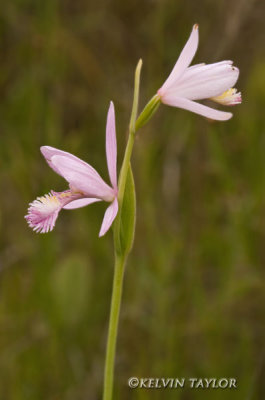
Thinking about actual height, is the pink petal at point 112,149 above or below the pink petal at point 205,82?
below

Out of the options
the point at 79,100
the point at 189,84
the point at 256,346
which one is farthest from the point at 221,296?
the point at 79,100

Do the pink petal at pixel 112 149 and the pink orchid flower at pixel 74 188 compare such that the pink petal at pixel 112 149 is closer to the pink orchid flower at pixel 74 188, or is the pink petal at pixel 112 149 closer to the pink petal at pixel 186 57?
the pink orchid flower at pixel 74 188

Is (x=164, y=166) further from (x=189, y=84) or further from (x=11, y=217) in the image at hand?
(x=189, y=84)

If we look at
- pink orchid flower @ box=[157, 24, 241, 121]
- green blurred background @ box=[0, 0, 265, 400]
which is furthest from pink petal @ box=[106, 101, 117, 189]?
green blurred background @ box=[0, 0, 265, 400]

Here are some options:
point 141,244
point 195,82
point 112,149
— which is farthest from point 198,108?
point 141,244

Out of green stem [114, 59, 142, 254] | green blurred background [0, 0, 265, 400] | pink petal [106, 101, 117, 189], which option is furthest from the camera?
green blurred background [0, 0, 265, 400]

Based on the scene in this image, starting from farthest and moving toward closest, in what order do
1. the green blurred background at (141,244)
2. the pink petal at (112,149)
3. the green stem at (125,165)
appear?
1. the green blurred background at (141,244)
2. the pink petal at (112,149)
3. the green stem at (125,165)

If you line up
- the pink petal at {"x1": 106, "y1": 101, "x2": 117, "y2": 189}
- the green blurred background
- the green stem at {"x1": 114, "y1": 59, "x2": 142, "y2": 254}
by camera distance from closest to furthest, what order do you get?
the green stem at {"x1": 114, "y1": 59, "x2": 142, "y2": 254}, the pink petal at {"x1": 106, "y1": 101, "x2": 117, "y2": 189}, the green blurred background

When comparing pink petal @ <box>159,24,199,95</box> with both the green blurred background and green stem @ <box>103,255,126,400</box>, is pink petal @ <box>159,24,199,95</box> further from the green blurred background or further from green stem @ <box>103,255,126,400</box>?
the green blurred background

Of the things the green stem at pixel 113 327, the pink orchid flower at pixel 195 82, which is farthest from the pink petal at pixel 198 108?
the green stem at pixel 113 327
